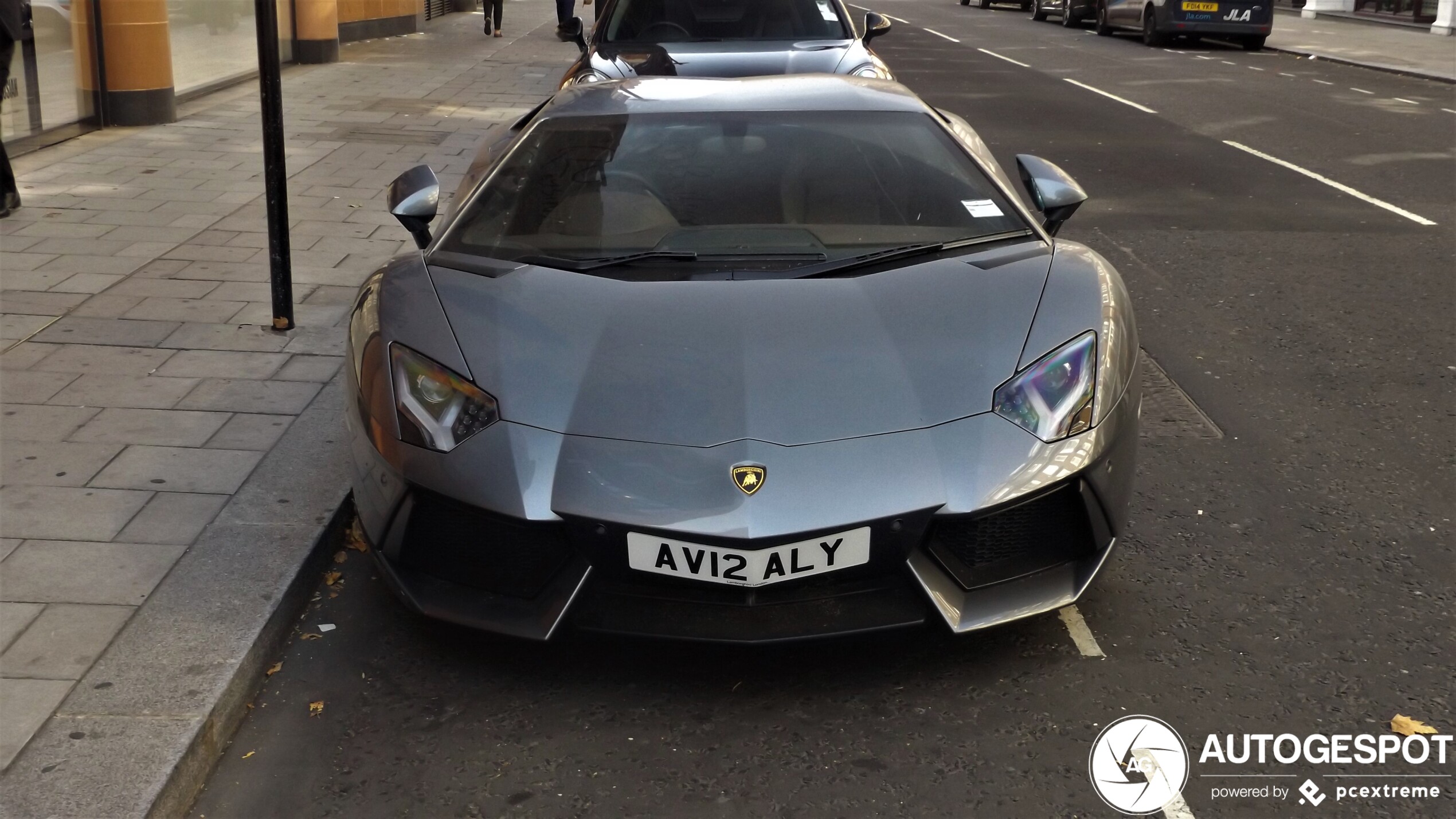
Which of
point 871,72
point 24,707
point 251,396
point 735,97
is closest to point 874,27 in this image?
point 871,72

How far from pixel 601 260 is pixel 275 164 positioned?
268 cm

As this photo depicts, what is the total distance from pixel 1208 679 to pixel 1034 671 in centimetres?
41

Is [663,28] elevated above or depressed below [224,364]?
above

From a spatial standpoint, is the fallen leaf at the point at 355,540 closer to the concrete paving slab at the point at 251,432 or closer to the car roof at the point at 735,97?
the concrete paving slab at the point at 251,432

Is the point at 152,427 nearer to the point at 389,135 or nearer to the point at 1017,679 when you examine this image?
the point at 1017,679

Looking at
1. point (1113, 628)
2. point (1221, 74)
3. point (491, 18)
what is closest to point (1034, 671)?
point (1113, 628)

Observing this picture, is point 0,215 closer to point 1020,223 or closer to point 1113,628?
point 1020,223

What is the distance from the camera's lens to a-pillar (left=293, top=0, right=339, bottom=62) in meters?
16.9

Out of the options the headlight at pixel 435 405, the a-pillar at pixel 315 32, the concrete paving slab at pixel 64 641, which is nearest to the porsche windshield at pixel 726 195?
the headlight at pixel 435 405

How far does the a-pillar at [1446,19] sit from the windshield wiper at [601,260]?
29.9 meters

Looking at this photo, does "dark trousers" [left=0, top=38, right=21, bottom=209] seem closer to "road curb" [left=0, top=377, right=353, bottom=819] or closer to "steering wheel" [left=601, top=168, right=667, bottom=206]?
"road curb" [left=0, top=377, right=353, bottom=819]

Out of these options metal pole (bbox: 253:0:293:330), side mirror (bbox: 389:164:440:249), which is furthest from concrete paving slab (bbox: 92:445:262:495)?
metal pole (bbox: 253:0:293:330)

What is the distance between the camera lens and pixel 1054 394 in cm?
323

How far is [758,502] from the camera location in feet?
9.65
